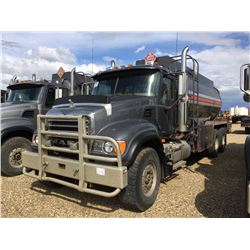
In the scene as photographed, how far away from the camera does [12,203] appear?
161 inches

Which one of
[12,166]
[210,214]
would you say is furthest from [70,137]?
[12,166]

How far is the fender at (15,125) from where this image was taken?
5.51 metres

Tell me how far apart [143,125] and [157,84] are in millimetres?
1127

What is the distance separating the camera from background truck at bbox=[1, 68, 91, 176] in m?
5.55

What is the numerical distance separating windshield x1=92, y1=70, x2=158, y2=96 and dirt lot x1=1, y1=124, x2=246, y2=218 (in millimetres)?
2061

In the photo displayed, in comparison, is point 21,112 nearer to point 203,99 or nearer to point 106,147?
point 106,147

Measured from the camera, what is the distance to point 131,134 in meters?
3.54

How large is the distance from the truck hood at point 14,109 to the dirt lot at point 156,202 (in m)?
1.55

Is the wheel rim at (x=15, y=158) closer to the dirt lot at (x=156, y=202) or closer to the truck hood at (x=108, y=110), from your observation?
the dirt lot at (x=156, y=202)

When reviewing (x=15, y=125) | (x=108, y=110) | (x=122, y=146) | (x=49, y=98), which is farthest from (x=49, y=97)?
(x=122, y=146)

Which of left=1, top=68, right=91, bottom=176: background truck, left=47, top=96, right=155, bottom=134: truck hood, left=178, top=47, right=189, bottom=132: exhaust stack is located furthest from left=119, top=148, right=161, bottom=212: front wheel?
left=1, top=68, right=91, bottom=176: background truck

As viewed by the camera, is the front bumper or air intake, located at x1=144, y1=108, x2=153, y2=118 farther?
air intake, located at x1=144, y1=108, x2=153, y2=118

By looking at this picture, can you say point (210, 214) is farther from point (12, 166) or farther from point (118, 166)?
point (12, 166)

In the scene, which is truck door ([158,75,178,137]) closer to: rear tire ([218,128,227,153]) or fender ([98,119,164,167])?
fender ([98,119,164,167])
